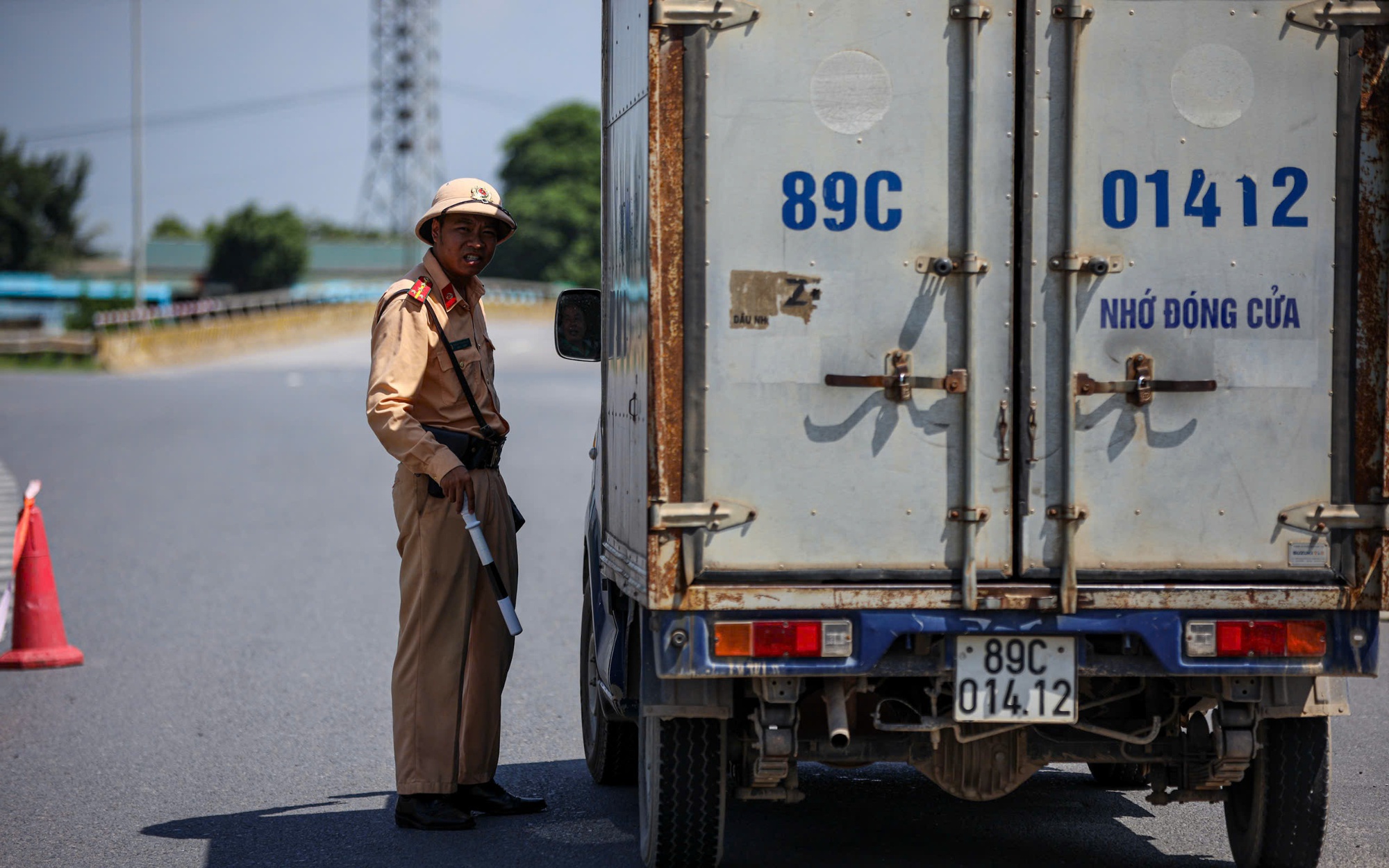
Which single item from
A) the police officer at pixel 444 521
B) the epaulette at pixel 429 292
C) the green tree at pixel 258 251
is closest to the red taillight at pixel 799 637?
the police officer at pixel 444 521

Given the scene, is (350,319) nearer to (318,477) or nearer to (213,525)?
(318,477)

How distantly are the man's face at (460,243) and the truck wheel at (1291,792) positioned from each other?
114 inches

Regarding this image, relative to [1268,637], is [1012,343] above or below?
above

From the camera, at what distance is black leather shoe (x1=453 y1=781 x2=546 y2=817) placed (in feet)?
18.6

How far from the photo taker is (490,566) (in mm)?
5492

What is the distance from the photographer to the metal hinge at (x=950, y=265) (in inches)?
165

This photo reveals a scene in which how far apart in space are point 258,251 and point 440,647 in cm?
8287

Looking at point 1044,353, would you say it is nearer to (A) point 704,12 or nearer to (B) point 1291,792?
(A) point 704,12

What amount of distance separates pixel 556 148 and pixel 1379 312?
355 ft

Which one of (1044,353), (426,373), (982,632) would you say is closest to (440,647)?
(426,373)

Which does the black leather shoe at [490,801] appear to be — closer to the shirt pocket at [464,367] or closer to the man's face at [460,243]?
the shirt pocket at [464,367]

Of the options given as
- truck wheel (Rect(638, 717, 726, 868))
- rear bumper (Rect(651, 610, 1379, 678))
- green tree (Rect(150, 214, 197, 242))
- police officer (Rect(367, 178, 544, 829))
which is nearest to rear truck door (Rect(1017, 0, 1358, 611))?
rear bumper (Rect(651, 610, 1379, 678))

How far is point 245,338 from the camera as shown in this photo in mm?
48781

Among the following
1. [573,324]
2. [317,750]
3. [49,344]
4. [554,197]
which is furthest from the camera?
[554,197]
